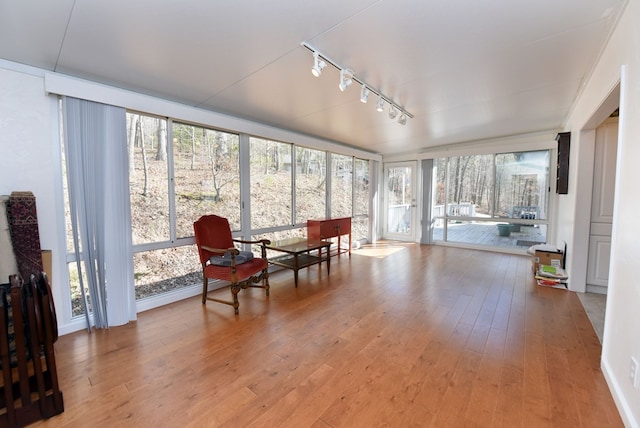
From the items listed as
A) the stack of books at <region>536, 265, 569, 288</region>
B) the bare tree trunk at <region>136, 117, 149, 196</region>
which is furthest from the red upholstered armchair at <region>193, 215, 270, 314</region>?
the stack of books at <region>536, 265, 569, 288</region>

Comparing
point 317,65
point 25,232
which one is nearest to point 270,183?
point 317,65

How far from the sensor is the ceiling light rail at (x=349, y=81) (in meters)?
1.95

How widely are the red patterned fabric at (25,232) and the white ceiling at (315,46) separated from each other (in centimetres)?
108

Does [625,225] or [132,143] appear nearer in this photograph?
[625,225]

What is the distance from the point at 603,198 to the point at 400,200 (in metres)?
3.95

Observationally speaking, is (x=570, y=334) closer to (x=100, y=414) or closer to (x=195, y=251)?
(x=100, y=414)

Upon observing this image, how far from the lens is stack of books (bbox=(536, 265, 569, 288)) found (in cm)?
338

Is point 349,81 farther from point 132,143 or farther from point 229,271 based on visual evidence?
point 132,143

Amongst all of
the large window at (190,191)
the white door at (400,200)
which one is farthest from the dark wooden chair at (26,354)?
the white door at (400,200)

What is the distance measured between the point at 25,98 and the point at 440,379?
3737mm

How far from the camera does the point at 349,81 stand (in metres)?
2.24

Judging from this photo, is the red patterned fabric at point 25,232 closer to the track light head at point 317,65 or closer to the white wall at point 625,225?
the track light head at point 317,65

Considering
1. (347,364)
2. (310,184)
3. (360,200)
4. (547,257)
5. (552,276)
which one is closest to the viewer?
(347,364)

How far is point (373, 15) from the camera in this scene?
1.59 m
